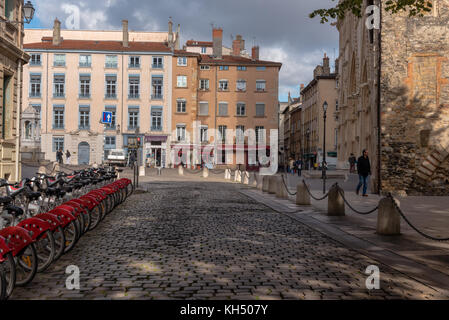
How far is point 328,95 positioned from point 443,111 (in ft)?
155

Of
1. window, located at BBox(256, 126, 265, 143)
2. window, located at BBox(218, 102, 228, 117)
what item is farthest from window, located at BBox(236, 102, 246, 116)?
window, located at BBox(256, 126, 265, 143)

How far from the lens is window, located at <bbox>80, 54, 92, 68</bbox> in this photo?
2293 inches

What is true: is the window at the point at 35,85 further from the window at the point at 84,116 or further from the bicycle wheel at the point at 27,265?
the bicycle wheel at the point at 27,265

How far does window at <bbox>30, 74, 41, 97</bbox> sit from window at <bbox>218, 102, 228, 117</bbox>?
21.6m

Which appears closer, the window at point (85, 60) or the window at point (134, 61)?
the window at point (85, 60)

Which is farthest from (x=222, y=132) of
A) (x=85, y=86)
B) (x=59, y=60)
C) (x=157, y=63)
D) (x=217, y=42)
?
(x=59, y=60)

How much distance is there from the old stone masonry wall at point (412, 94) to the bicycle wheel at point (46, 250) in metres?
16.6

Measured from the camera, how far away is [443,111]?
66.9 ft

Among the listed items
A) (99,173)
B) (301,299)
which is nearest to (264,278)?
(301,299)

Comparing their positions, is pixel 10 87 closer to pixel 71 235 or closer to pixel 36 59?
pixel 71 235

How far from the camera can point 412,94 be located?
2048 centimetres

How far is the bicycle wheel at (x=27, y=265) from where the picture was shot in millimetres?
5426

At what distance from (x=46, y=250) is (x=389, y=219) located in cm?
636

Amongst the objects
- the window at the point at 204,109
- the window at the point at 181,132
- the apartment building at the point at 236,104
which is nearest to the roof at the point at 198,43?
the apartment building at the point at 236,104
